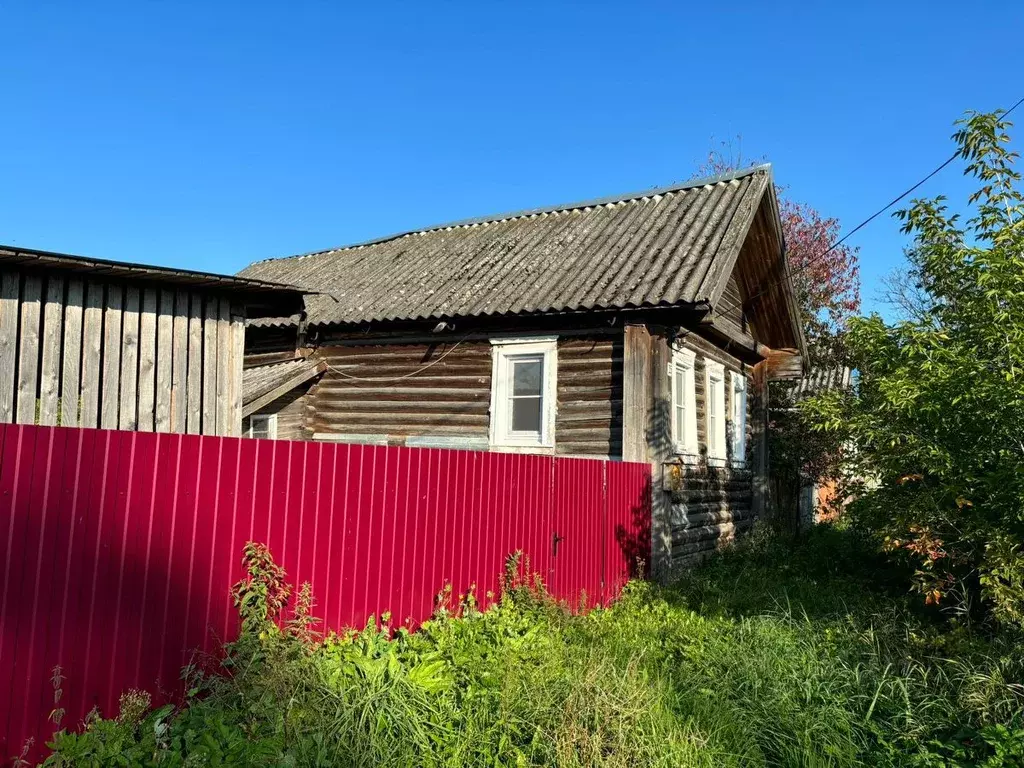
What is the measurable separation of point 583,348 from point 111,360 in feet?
18.8

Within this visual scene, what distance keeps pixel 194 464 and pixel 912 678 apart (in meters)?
4.78

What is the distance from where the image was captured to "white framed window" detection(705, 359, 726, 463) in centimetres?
1175

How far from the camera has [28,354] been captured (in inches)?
235

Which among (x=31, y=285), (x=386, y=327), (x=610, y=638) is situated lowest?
(x=610, y=638)

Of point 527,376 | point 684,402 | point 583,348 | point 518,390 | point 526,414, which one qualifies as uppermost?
point 583,348

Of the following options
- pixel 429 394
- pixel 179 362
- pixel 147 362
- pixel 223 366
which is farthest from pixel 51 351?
pixel 429 394

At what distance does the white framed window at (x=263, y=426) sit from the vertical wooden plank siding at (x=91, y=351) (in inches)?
226

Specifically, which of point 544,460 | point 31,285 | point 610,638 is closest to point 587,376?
point 544,460

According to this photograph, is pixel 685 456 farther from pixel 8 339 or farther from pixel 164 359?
pixel 8 339

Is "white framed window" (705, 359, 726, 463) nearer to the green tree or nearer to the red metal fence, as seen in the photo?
the green tree

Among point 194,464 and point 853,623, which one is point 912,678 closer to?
point 853,623

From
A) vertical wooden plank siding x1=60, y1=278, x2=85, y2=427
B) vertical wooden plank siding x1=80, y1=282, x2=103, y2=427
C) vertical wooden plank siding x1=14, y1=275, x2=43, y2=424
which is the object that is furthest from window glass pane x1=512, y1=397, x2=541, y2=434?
vertical wooden plank siding x1=14, y1=275, x2=43, y2=424

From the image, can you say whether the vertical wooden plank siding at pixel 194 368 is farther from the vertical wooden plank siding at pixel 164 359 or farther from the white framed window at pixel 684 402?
the white framed window at pixel 684 402

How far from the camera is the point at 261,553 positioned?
4.26m
